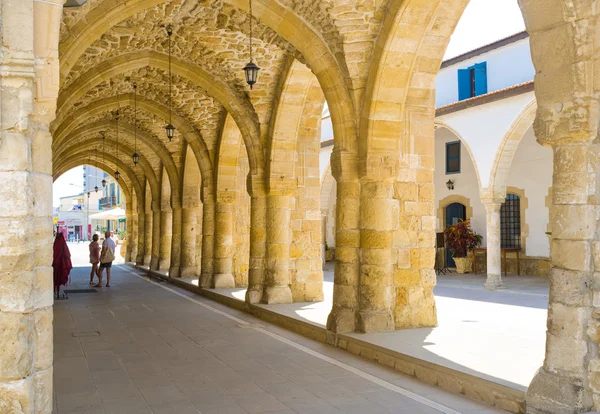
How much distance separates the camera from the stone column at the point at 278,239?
9664mm

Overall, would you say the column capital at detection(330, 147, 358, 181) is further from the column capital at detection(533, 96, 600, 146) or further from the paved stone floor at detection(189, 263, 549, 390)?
the column capital at detection(533, 96, 600, 146)

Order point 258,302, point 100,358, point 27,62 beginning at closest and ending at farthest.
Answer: point 27,62
point 100,358
point 258,302

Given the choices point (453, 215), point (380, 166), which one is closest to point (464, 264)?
point (453, 215)

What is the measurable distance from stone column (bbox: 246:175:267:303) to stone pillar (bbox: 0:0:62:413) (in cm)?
689

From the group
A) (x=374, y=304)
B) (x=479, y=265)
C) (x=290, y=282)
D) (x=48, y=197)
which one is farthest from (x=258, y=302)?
(x=479, y=265)

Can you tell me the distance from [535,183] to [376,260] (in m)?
10.1

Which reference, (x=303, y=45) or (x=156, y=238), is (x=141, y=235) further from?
(x=303, y=45)

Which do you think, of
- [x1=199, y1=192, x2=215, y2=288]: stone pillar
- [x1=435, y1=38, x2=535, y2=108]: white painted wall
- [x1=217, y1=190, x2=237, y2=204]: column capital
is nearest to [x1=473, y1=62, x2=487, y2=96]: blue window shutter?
[x1=435, y1=38, x2=535, y2=108]: white painted wall

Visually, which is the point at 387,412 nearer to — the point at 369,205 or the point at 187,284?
the point at 369,205

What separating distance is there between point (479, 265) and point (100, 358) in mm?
13098

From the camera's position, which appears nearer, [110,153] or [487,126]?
[487,126]

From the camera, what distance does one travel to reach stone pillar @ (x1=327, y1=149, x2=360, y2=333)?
7008 millimetres

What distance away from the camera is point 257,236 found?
1020 centimetres

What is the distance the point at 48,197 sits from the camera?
312 cm
